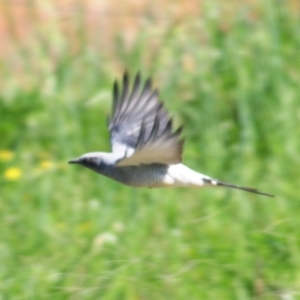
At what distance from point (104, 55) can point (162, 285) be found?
2078mm

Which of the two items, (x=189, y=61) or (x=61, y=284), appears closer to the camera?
(x=61, y=284)

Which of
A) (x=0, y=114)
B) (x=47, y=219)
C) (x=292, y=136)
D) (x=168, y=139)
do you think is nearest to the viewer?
(x=168, y=139)

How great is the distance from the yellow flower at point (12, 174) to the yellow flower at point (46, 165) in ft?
0.38

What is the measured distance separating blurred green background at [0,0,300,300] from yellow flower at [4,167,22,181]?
0.04ft

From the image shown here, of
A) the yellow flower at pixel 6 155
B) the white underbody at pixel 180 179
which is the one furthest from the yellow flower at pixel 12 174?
the white underbody at pixel 180 179

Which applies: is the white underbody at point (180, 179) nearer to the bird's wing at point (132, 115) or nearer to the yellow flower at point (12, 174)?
the bird's wing at point (132, 115)

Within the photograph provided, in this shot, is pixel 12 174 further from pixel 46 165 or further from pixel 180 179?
pixel 180 179

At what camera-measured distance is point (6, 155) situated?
5570 millimetres

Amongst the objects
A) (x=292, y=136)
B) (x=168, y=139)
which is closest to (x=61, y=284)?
(x=168, y=139)

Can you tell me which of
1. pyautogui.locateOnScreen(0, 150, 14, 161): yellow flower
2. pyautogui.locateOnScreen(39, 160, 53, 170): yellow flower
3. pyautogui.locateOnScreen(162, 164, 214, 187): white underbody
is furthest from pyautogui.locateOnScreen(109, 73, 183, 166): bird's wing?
pyautogui.locateOnScreen(0, 150, 14, 161): yellow flower

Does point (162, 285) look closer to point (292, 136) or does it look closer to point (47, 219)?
point (47, 219)

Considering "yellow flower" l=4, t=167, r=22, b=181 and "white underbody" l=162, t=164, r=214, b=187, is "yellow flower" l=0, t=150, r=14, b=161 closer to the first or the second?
"yellow flower" l=4, t=167, r=22, b=181

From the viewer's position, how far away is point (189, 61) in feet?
19.3

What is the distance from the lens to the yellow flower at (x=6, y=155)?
18.2 ft
